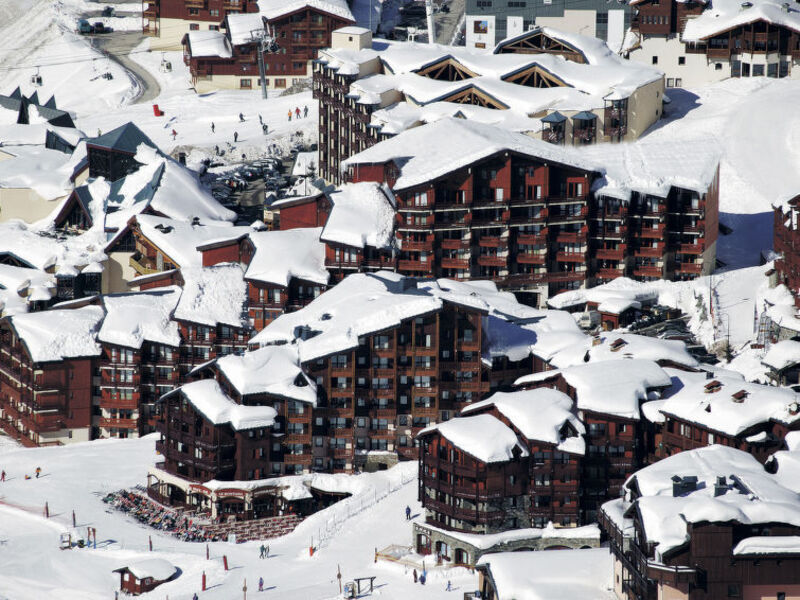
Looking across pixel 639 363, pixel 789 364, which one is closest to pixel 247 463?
pixel 639 363

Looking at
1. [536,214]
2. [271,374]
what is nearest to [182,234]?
Result: [536,214]

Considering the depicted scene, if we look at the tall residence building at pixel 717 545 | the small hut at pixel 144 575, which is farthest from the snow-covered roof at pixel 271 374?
the tall residence building at pixel 717 545

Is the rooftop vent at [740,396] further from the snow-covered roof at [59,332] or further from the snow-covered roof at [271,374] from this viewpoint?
the snow-covered roof at [59,332]

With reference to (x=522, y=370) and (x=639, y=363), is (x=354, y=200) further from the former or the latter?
(x=639, y=363)

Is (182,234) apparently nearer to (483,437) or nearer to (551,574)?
(483,437)

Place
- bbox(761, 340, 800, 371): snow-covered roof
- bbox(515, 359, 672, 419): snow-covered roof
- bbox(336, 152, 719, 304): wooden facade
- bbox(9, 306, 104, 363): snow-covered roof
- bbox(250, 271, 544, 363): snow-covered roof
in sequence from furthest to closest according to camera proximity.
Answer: bbox(336, 152, 719, 304): wooden facade, bbox(9, 306, 104, 363): snow-covered roof, bbox(250, 271, 544, 363): snow-covered roof, bbox(761, 340, 800, 371): snow-covered roof, bbox(515, 359, 672, 419): snow-covered roof

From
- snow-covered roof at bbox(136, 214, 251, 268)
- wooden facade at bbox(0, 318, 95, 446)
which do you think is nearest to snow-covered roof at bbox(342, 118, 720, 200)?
snow-covered roof at bbox(136, 214, 251, 268)

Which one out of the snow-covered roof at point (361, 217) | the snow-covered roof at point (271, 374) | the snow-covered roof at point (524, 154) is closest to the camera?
the snow-covered roof at point (271, 374)

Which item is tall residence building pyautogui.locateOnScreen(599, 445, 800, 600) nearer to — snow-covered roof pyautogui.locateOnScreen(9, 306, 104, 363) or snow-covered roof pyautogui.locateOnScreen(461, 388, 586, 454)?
snow-covered roof pyautogui.locateOnScreen(461, 388, 586, 454)
